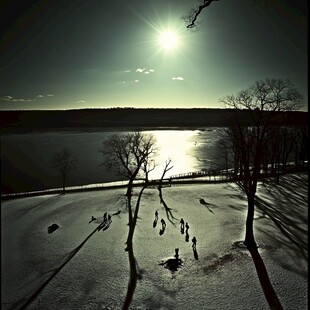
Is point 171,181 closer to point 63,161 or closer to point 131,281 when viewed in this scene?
point 63,161

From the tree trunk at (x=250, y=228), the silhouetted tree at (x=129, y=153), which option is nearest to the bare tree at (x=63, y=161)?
the silhouetted tree at (x=129, y=153)

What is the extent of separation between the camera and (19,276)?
1152cm

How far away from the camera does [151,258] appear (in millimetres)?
14188

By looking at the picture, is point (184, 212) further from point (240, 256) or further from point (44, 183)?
point (44, 183)

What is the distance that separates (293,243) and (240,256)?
11.8ft

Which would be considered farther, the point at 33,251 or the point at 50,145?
the point at 50,145

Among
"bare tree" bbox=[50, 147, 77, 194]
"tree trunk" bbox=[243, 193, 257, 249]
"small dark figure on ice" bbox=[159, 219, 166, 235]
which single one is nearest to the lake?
"bare tree" bbox=[50, 147, 77, 194]

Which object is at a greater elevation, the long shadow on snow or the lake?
the lake

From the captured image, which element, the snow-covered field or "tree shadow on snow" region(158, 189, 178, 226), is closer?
the snow-covered field

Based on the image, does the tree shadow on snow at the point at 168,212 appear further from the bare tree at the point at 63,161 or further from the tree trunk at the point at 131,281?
the bare tree at the point at 63,161

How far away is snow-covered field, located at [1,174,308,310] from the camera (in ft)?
34.3

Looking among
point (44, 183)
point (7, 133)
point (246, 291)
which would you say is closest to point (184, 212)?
point (246, 291)

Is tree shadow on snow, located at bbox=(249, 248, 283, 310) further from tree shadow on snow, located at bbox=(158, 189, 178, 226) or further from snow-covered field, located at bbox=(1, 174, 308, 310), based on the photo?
tree shadow on snow, located at bbox=(158, 189, 178, 226)

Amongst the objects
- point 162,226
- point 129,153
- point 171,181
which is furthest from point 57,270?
point 129,153
